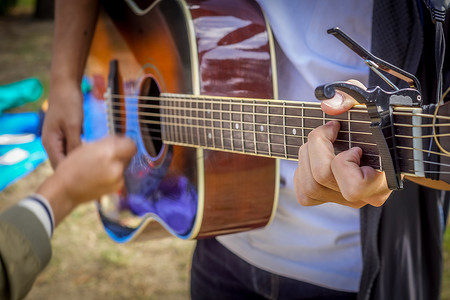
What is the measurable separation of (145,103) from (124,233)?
1.67 ft

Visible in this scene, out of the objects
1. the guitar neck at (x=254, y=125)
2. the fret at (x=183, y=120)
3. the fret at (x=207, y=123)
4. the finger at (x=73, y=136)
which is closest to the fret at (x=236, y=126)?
the guitar neck at (x=254, y=125)

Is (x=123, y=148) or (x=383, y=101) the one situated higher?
(x=383, y=101)

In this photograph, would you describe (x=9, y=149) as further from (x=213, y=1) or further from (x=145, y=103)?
(x=213, y=1)

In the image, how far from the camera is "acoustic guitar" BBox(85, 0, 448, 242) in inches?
44.5

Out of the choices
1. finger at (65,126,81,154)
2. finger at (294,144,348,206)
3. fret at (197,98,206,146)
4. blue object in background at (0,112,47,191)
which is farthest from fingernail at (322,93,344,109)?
blue object in background at (0,112,47,191)

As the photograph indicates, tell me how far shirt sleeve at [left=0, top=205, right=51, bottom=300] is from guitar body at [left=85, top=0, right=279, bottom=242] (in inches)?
18.7

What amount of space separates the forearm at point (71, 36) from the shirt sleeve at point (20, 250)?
0.83m

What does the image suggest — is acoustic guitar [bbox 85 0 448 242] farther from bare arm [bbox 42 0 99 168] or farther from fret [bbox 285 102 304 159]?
bare arm [bbox 42 0 99 168]

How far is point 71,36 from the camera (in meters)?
1.75

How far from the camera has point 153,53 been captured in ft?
5.09

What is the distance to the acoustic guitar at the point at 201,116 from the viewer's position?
1.13m

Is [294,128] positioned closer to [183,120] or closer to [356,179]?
[356,179]

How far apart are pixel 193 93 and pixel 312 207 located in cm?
44

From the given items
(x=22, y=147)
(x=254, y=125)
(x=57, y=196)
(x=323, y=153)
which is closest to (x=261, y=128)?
(x=254, y=125)
